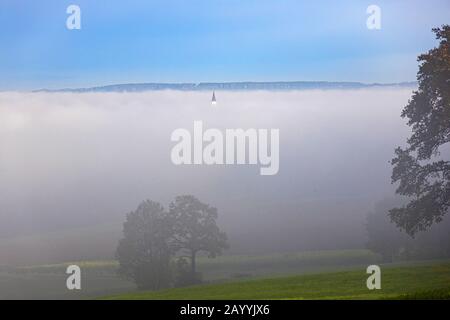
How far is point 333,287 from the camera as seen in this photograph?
12703 mm

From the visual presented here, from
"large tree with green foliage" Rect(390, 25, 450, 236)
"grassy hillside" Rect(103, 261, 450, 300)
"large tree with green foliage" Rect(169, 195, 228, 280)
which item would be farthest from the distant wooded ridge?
"grassy hillside" Rect(103, 261, 450, 300)

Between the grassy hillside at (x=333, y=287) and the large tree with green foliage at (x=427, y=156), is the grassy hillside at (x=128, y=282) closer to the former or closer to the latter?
the grassy hillside at (x=333, y=287)

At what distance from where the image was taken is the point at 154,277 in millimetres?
13094

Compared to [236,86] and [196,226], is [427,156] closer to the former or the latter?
[236,86]

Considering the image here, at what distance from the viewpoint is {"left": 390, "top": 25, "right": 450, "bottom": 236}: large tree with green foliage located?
12.9 metres

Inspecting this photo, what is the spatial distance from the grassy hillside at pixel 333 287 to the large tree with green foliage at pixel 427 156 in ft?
3.00

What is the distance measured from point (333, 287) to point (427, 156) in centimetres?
324

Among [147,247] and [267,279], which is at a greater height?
[147,247]

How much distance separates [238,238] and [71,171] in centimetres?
349

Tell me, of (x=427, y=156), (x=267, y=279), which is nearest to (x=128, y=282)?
(x=267, y=279)

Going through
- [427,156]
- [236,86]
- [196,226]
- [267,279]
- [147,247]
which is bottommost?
[267,279]

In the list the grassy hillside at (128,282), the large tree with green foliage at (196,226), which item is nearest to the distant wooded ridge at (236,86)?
the large tree with green foliage at (196,226)

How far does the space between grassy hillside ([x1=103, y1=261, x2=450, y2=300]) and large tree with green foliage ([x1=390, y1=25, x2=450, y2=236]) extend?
3.00 feet

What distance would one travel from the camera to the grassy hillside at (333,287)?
40.4ft
